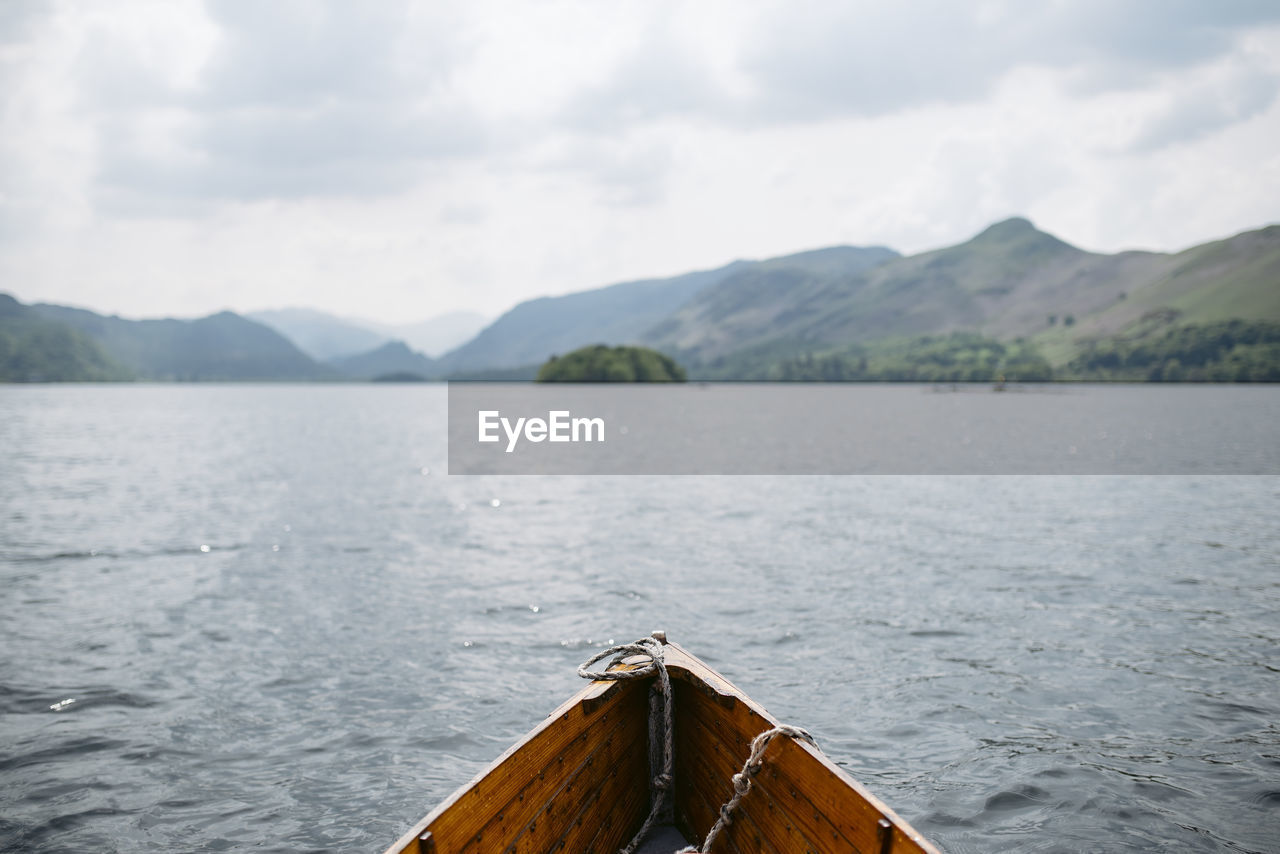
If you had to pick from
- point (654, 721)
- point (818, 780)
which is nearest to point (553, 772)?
point (654, 721)

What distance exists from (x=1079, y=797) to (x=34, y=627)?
2467 centimetres

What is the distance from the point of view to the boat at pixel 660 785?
22.9 ft

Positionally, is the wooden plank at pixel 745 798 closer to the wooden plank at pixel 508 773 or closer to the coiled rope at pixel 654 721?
the coiled rope at pixel 654 721

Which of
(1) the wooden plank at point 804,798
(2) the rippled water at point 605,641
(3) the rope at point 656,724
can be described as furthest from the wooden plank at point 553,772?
(2) the rippled water at point 605,641

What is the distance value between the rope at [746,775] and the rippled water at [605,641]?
4.43m

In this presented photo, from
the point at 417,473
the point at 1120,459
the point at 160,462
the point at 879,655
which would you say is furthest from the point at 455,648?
the point at 1120,459

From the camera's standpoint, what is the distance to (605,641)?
776 inches

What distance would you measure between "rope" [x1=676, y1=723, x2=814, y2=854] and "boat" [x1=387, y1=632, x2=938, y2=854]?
21 millimetres

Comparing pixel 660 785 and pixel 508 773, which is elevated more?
pixel 508 773

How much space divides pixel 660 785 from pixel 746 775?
1936mm

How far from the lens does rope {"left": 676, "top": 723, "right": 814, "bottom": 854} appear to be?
7.93m

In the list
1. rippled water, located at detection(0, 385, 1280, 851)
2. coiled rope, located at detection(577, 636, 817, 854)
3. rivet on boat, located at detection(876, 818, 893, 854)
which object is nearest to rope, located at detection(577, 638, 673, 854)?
coiled rope, located at detection(577, 636, 817, 854)

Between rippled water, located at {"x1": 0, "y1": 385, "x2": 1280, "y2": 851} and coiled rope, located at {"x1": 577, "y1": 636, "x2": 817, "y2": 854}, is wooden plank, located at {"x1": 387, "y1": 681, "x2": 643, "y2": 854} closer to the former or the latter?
coiled rope, located at {"x1": 577, "y1": 636, "x2": 817, "y2": 854}

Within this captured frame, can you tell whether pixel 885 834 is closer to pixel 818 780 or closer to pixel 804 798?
pixel 818 780
